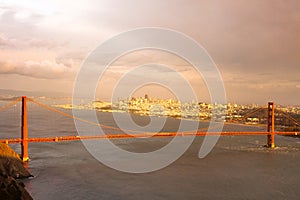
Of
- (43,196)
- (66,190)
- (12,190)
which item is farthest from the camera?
(66,190)

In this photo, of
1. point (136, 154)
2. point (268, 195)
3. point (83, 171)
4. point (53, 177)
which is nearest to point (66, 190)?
point (53, 177)

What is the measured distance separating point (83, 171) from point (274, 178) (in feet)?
33.9

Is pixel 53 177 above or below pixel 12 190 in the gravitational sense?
below

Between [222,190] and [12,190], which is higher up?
[12,190]

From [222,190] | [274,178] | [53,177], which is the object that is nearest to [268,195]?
[222,190]

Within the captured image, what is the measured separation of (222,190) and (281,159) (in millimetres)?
10230

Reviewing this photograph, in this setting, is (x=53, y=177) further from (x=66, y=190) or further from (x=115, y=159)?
(x=115, y=159)

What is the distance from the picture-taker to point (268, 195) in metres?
12.1

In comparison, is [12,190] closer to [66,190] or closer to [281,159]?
[66,190]

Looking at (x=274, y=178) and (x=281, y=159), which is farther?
(x=281, y=159)

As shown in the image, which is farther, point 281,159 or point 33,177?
point 281,159

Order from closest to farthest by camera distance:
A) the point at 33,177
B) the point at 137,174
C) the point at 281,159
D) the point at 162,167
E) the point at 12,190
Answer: the point at 12,190 < the point at 33,177 < the point at 137,174 < the point at 162,167 < the point at 281,159

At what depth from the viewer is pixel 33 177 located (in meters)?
13.5

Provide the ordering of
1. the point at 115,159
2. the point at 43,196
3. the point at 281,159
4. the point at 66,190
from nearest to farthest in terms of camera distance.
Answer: the point at 43,196 → the point at 66,190 → the point at 115,159 → the point at 281,159
